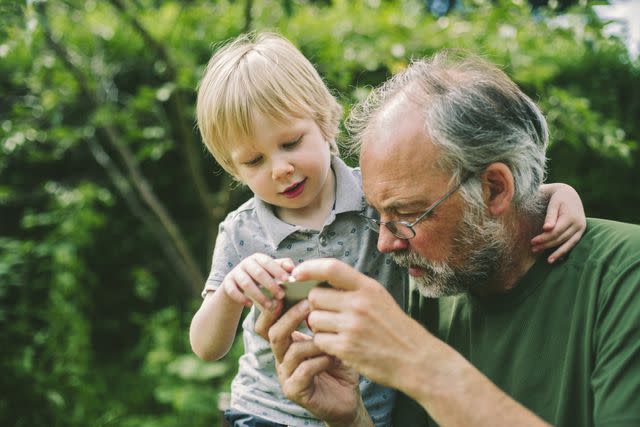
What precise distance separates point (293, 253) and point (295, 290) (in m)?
0.42

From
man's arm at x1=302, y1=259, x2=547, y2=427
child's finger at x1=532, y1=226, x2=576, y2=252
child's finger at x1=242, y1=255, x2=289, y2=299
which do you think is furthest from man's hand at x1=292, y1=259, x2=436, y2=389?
child's finger at x1=532, y1=226, x2=576, y2=252

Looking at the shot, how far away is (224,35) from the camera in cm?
498

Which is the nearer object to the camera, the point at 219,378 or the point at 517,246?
the point at 517,246

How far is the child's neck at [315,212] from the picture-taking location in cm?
206

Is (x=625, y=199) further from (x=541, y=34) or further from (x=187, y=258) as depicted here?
(x=187, y=258)

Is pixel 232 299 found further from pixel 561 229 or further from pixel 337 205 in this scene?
pixel 561 229

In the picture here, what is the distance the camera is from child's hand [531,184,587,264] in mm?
1852

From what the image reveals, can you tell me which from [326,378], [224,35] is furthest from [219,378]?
[326,378]

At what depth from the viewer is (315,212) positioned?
2.08 m

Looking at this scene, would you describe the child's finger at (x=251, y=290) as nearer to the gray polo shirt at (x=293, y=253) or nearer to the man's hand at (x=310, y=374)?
the man's hand at (x=310, y=374)

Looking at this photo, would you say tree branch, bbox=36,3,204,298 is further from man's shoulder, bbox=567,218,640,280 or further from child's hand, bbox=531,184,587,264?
man's shoulder, bbox=567,218,640,280

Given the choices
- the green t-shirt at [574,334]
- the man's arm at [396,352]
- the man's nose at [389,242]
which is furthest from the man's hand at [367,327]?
the green t-shirt at [574,334]

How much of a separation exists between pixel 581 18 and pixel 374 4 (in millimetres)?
1694

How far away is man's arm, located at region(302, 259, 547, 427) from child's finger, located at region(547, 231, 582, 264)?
0.55 metres
